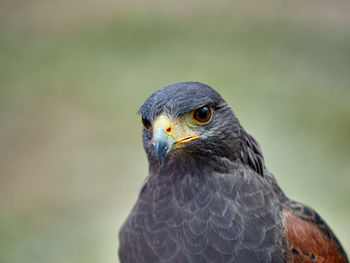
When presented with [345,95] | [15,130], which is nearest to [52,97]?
[15,130]

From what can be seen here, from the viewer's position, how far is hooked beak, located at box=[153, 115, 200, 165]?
263cm

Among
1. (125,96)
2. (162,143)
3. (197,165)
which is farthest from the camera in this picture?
(125,96)

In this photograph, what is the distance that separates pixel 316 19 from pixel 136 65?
4.08 m

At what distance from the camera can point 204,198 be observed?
285 cm

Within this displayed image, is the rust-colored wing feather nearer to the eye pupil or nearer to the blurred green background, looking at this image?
the eye pupil

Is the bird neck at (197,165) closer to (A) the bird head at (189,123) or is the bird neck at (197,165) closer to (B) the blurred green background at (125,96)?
(A) the bird head at (189,123)

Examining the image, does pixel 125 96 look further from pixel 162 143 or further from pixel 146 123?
pixel 162 143

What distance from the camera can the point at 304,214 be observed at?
3.18 m

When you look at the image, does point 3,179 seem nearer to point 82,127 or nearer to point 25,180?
point 25,180

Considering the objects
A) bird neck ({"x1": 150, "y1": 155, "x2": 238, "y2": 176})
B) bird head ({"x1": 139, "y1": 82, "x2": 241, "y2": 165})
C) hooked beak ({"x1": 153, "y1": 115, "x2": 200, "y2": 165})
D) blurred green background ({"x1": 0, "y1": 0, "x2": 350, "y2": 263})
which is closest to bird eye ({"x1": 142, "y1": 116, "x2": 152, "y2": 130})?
bird head ({"x1": 139, "y1": 82, "x2": 241, "y2": 165})

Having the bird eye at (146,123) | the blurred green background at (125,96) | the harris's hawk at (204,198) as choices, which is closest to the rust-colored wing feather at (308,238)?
the harris's hawk at (204,198)

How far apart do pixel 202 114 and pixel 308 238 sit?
40.4 inches

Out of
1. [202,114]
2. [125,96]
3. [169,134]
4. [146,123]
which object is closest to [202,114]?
[202,114]

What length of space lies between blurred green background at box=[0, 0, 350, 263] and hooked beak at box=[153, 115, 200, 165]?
4006 mm
